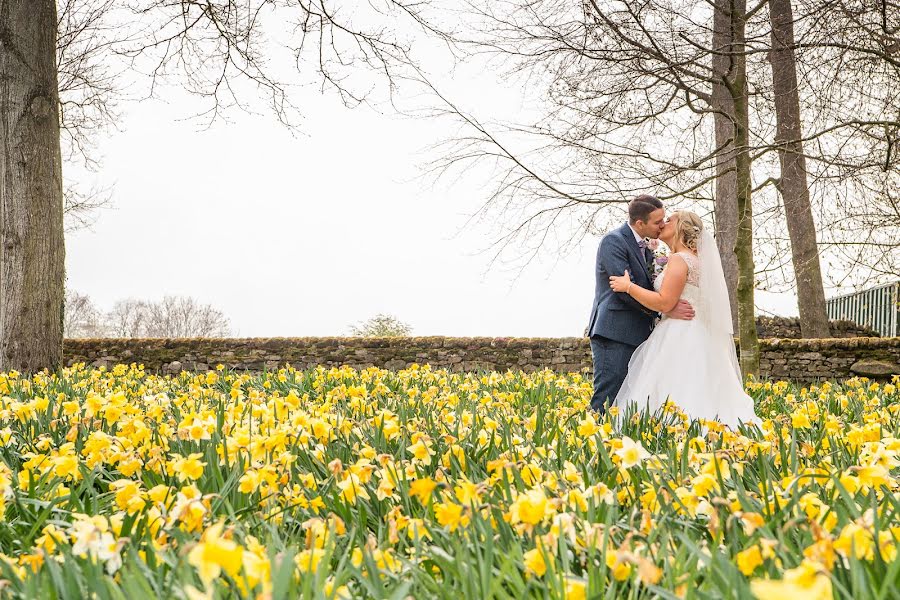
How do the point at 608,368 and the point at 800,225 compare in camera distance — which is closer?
the point at 608,368

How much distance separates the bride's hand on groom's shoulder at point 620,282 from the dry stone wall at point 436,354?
7.59m

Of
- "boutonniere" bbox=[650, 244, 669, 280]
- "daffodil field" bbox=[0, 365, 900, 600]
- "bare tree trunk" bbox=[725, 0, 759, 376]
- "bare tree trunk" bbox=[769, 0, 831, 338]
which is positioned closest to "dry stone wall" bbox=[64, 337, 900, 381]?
"bare tree trunk" bbox=[769, 0, 831, 338]

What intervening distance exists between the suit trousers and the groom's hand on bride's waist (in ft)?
1.23

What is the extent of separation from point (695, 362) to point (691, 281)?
0.55 meters

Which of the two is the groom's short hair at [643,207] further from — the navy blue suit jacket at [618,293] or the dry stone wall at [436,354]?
the dry stone wall at [436,354]

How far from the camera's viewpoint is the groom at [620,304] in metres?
4.72

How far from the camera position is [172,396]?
503 cm

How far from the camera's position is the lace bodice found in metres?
4.73

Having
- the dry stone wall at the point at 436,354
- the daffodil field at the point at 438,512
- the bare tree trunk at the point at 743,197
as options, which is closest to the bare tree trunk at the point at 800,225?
the dry stone wall at the point at 436,354

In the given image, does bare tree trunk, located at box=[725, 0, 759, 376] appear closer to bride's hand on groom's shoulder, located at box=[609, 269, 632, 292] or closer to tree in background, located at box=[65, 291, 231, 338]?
bride's hand on groom's shoulder, located at box=[609, 269, 632, 292]

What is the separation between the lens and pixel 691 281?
481 centimetres

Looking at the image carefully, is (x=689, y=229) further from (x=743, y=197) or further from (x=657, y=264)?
(x=743, y=197)

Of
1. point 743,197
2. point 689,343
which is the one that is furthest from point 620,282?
point 743,197

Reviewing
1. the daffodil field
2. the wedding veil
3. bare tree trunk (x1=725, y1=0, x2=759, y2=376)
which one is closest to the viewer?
the daffodil field
